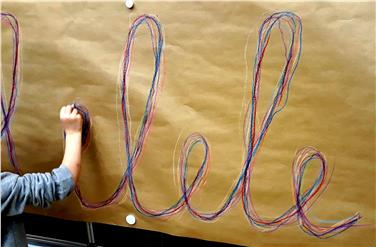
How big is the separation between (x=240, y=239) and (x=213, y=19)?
1.21 ft

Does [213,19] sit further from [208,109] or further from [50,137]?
[50,137]

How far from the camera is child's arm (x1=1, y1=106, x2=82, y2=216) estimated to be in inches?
23.8

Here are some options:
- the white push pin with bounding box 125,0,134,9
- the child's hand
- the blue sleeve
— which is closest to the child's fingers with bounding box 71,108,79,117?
the child's hand

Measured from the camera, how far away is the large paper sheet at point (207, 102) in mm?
582

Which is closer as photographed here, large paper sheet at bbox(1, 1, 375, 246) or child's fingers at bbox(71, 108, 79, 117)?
large paper sheet at bbox(1, 1, 375, 246)

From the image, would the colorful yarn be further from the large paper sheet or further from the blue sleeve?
the blue sleeve

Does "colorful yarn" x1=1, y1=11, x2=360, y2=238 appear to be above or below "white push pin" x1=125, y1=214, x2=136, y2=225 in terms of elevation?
above

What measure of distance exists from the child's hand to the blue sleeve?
0.08 meters

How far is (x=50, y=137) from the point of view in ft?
2.39

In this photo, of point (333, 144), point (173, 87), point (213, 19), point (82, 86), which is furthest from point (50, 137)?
point (333, 144)

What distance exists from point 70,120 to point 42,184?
0.41 ft

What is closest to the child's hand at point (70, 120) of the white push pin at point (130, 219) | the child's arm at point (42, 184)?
the child's arm at point (42, 184)

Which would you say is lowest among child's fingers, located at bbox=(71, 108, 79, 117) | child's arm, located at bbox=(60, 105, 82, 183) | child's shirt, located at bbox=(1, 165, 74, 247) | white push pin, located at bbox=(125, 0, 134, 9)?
child's shirt, located at bbox=(1, 165, 74, 247)

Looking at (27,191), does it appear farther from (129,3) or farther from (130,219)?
(129,3)
